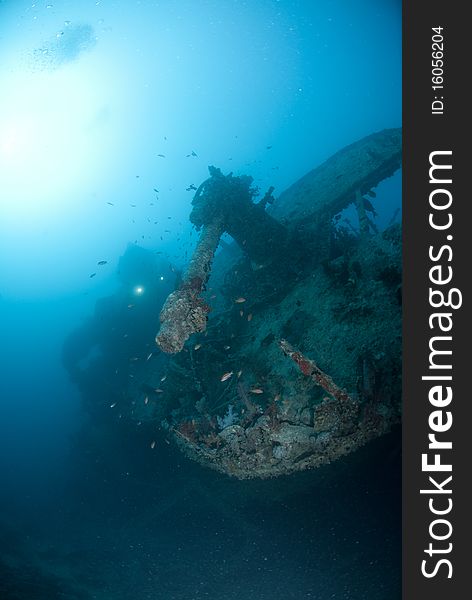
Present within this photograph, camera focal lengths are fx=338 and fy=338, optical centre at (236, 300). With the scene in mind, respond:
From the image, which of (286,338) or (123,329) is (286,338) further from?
(123,329)

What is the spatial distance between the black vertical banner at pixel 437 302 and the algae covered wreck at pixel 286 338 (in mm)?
2851

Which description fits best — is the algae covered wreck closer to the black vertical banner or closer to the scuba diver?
the black vertical banner

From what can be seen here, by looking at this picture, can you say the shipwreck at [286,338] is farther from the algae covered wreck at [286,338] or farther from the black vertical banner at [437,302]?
the black vertical banner at [437,302]

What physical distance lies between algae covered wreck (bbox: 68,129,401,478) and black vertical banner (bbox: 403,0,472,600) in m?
2.85

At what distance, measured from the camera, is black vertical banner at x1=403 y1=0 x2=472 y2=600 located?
3504 millimetres

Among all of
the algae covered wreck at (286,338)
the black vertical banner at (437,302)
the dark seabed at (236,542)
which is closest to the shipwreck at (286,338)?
the algae covered wreck at (286,338)

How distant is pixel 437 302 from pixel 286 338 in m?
5.52

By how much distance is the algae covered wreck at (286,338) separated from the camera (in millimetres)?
6949

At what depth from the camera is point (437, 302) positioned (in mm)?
3811

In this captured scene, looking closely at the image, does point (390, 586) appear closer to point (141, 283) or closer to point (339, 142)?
point (141, 283)

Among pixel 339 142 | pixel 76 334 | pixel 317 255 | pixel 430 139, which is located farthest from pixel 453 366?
pixel 339 142

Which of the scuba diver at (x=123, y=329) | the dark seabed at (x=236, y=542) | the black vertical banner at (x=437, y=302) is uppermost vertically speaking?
the scuba diver at (x=123, y=329)

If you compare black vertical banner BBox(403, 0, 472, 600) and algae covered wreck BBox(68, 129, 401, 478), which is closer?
black vertical banner BBox(403, 0, 472, 600)

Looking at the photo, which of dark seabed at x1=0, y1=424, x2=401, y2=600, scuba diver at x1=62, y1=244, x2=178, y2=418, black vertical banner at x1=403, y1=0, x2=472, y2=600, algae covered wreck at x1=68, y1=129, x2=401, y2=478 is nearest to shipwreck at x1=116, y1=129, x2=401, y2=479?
algae covered wreck at x1=68, y1=129, x2=401, y2=478
